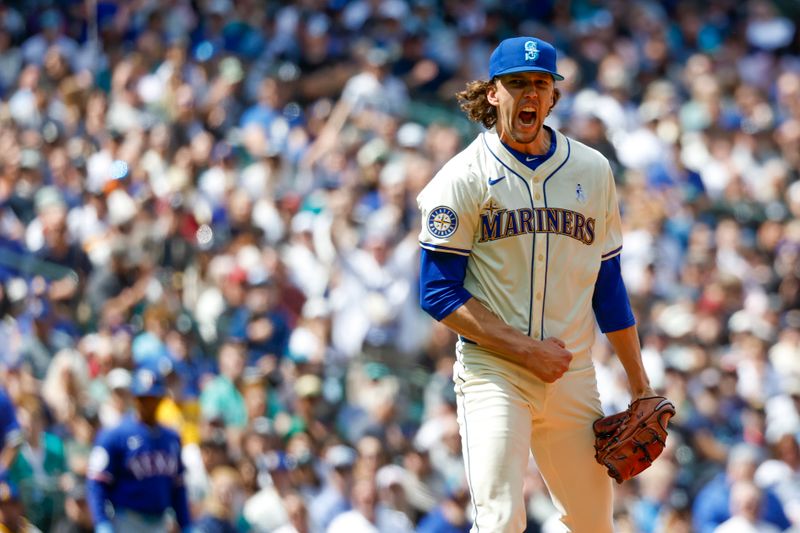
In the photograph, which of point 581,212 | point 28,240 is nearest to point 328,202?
point 28,240

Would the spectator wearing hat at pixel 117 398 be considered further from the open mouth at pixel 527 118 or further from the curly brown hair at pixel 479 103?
the open mouth at pixel 527 118

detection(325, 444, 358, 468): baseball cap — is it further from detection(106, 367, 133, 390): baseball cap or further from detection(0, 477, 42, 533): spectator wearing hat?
detection(0, 477, 42, 533): spectator wearing hat

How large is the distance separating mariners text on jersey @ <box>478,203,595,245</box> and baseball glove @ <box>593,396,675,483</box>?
0.71m

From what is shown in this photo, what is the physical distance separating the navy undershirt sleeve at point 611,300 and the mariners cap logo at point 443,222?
2.16 ft

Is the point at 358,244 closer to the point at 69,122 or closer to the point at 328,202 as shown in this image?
the point at 328,202

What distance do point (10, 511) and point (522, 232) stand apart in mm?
4261

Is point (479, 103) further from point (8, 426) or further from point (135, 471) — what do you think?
point (8, 426)

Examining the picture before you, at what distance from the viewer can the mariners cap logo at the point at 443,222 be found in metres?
5.24

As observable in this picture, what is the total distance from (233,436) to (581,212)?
5097 mm

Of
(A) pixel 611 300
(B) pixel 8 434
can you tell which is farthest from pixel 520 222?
(B) pixel 8 434

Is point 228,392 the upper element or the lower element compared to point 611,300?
lower

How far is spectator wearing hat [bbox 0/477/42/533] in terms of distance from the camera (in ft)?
26.9

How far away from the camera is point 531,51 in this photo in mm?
5191

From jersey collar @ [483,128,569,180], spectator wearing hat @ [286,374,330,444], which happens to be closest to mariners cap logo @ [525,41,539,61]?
jersey collar @ [483,128,569,180]
